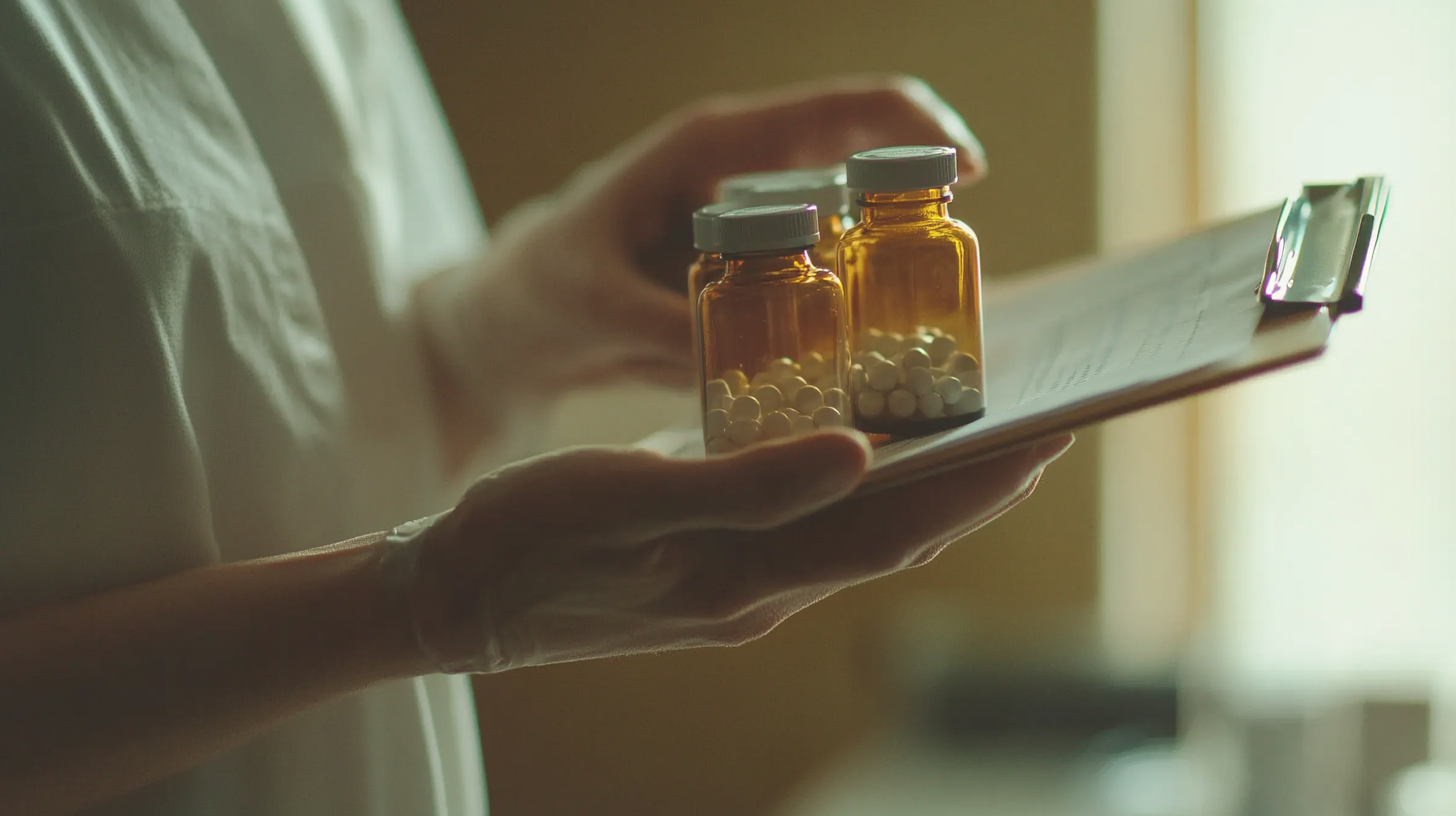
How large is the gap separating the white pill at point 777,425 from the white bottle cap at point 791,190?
123 millimetres

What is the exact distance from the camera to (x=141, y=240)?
515 mm

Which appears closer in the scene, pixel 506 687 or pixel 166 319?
pixel 166 319

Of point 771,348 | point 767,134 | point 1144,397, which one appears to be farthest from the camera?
point 767,134

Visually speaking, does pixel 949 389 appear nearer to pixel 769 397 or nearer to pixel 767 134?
pixel 769 397

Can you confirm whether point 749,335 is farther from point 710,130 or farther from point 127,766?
point 127,766

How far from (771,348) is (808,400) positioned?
0.05m

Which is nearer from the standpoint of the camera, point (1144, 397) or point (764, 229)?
point (1144, 397)

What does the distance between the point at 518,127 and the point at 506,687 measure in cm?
79

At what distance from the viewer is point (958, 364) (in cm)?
56

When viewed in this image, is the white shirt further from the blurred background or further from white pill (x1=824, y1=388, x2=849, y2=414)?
the blurred background

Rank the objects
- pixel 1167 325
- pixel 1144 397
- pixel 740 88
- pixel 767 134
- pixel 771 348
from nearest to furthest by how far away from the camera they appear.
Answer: pixel 1144 397
pixel 1167 325
pixel 771 348
pixel 767 134
pixel 740 88

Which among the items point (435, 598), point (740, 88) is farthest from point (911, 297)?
point (740, 88)

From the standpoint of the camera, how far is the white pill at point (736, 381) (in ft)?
1.92

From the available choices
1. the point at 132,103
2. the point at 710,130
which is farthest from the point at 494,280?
the point at 132,103
